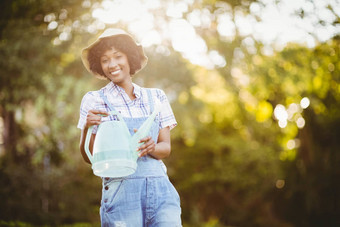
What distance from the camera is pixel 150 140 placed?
193 cm

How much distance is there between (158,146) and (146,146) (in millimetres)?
132

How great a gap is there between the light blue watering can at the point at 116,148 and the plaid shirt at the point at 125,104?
12 centimetres

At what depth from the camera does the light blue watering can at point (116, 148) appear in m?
1.85

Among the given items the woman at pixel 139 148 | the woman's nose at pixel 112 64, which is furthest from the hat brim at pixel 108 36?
the woman's nose at pixel 112 64

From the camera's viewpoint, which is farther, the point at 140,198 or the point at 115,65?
the point at 115,65

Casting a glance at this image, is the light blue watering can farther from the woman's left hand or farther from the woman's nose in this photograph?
the woman's nose

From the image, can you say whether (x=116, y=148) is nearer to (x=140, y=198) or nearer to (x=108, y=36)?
(x=140, y=198)

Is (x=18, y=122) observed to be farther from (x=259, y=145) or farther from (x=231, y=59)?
(x=259, y=145)

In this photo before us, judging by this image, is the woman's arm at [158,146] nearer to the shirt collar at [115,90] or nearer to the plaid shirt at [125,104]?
the plaid shirt at [125,104]

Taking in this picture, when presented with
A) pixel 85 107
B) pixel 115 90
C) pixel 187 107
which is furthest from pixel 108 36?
pixel 187 107

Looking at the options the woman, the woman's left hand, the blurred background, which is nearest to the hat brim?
the woman

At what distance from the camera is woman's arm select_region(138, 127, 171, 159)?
6.23 feet

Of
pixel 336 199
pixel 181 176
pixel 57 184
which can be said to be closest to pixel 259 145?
pixel 181 176

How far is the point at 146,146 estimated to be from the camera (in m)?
1.90
